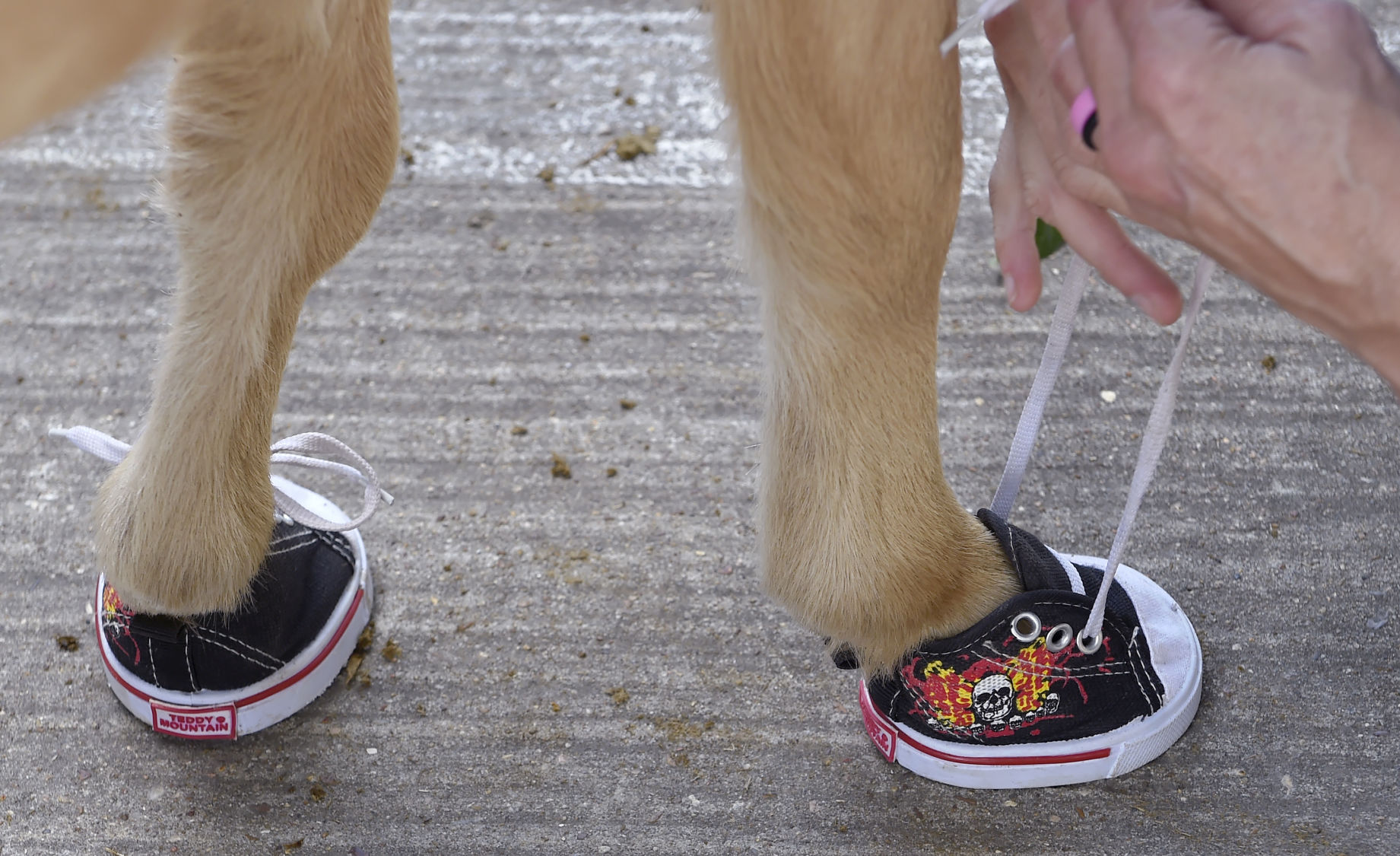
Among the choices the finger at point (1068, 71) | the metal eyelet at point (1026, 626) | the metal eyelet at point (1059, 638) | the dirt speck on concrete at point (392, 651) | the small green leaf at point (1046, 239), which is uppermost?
the finger at point (1068, 71)

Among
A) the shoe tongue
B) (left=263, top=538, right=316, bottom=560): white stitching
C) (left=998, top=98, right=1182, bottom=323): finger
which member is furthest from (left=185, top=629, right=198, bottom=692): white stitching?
(left=998, top=98, right=1182, bottom=323): finger

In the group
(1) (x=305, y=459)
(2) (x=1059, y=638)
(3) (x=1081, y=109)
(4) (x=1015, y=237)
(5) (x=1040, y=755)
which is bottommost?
(5) (x=1040, y=755)

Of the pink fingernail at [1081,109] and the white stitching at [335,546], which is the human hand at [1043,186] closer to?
the pink fingernail at [1081,109]

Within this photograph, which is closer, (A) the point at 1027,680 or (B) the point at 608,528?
(A) the point at 1027,680

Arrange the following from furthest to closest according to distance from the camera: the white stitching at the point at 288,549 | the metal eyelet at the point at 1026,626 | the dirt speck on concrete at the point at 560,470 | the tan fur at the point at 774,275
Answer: the dirt speck on concrete at the point at 560,470 < the white stitching at the point at 288,549 < the metal eyelet at the point at 1026,626 < the tan fur at the point at 774,275

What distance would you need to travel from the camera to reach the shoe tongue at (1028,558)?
1.04 m

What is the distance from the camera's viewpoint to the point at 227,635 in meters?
1.08

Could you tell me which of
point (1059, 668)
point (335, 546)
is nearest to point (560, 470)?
point (335, 546)

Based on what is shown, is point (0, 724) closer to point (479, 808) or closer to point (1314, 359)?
point (479, 808)

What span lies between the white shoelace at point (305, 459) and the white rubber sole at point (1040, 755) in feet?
1.74

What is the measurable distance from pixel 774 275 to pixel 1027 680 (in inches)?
17.4

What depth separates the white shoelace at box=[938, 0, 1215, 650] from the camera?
872 millimetres

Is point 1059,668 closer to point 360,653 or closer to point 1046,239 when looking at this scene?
point 1046,239

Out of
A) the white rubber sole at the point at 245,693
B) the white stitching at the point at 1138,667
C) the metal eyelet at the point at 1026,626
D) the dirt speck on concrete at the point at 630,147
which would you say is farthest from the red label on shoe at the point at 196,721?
the dirt speck on concrete at the point at 630,147
